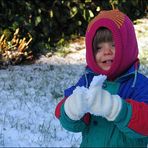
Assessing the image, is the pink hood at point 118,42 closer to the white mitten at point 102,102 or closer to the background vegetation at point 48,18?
the white mitten at point 102,102

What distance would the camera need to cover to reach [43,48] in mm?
8484

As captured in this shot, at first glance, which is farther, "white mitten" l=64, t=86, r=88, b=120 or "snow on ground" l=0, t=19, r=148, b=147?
"snow on ground" l=0, t=19, r=148, b=147

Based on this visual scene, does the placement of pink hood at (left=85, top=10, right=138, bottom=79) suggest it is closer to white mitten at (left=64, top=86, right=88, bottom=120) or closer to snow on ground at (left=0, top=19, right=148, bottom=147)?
white mitten at (left=64, top=86, right=88, bottom=120)

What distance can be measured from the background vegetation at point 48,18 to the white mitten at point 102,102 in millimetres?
5781

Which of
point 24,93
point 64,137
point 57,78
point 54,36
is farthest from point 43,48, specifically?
point 64,137

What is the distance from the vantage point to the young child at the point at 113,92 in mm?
2396

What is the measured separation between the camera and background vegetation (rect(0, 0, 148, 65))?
820cm

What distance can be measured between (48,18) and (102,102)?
6464mm

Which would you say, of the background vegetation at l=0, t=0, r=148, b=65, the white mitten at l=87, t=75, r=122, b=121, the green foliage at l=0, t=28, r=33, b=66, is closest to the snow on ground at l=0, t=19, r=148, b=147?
the green foliage at l=0, t=28, r=33, b=66

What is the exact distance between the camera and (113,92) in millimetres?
2584

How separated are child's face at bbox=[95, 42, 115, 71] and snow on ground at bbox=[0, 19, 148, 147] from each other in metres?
2.62

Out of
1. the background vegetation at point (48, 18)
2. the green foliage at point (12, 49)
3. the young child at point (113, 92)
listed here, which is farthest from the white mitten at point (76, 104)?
the background vegetation at point (48, 18)

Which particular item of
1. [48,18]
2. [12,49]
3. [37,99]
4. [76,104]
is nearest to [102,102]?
[76,104]

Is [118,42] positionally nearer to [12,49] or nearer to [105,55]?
[105,55]
